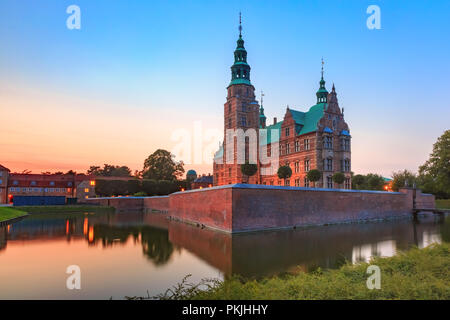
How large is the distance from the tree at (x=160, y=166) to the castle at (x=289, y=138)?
23.7 metres

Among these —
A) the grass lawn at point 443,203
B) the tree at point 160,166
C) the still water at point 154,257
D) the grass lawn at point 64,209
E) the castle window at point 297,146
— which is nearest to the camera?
the still water at point 154,257

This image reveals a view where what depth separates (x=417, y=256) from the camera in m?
9.98

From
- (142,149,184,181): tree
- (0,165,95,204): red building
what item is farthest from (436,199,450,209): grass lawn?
(0,165,95,204): red building

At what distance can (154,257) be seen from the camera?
47.0ft

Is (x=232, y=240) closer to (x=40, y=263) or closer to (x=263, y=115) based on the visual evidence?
(x=40, y=263)

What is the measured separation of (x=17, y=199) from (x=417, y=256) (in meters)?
58.2

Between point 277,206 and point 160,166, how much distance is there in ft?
165

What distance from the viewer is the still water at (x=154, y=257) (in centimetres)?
962

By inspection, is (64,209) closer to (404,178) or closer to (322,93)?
(322,93)

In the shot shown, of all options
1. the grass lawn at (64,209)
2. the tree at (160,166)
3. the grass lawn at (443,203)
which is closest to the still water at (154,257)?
the grass lawn at (64,209)

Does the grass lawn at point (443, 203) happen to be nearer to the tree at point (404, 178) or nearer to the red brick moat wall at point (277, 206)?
the tree at point (404, 178)

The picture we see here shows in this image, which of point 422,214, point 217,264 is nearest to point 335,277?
point 217,264

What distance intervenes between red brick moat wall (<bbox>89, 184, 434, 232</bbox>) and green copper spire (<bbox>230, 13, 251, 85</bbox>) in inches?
810

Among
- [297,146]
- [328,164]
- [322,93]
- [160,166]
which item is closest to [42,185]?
[160,166]
